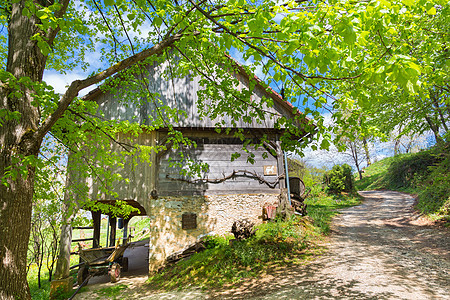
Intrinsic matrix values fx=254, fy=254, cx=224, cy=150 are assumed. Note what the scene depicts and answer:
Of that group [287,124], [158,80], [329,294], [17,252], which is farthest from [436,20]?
[17,252]

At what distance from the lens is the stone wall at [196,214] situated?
997 cm

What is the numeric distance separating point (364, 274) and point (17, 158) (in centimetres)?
688

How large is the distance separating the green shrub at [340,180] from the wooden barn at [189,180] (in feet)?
38.6

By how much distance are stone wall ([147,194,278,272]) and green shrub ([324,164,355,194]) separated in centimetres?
1219

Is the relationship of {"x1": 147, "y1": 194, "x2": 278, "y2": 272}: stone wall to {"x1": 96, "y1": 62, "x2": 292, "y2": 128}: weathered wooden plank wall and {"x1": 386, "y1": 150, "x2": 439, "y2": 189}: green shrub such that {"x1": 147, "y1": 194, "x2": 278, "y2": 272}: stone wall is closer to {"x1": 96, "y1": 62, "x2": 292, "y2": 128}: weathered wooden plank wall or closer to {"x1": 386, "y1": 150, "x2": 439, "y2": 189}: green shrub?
{"x1": 96, "y1": 62, "x2": 292, "y2": 128}: weathered wooden plank wall

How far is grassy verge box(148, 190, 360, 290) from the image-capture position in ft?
24.1

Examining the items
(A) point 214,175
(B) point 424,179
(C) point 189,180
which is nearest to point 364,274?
(A) point 214,175

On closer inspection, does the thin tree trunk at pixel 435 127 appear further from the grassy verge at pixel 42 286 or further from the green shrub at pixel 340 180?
the grassy verge at pixel 42 286

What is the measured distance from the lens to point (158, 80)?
1123cm

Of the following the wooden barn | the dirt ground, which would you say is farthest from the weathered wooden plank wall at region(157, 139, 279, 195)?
the dirt ground

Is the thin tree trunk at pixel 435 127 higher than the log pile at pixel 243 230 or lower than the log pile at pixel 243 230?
→ higher

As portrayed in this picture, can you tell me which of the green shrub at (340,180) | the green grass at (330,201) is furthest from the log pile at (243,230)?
the green shrub at (340,180)

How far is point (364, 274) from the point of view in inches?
224

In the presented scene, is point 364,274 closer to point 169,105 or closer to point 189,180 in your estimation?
point 189,180
